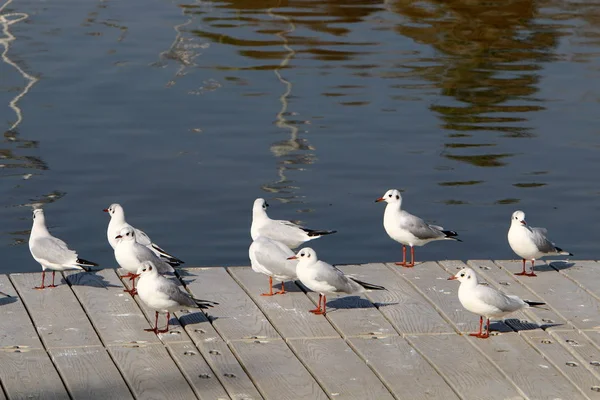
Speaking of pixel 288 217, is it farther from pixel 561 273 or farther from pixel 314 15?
pixel 314 15

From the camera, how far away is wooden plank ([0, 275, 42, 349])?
9492 mm

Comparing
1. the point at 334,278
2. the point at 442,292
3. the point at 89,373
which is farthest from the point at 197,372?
the point at 442,292

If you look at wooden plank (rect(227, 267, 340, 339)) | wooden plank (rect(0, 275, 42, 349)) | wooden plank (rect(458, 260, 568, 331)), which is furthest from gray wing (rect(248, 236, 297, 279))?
wooden plank (rect(0, 275, 42, 349))

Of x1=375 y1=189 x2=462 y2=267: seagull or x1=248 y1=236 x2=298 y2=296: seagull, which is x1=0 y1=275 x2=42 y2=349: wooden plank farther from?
x1=375 y1=189 x2=462 y2=267: seagull

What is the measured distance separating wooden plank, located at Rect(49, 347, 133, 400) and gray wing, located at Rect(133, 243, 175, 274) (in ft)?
5.09

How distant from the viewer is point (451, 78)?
23.5 m

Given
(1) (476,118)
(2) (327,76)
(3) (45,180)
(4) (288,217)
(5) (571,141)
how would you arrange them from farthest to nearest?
(2) (327,76) < (1) (476,118) < (5) (571,141) < (3) (45,180) < (4) (288,217)

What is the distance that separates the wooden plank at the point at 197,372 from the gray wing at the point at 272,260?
1362 mm

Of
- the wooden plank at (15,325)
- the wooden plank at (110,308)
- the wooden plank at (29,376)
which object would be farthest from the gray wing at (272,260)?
the wooden plank at (29,376)

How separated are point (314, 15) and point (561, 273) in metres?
17.7

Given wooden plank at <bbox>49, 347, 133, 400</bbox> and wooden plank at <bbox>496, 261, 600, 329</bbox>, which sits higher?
wooden plank at <bbox>49, 347, 133, 400</bbox>

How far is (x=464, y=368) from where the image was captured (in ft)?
30.2

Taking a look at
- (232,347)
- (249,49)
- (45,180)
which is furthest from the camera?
(249,49)

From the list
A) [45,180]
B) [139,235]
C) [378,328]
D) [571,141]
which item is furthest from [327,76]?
[378,328]
